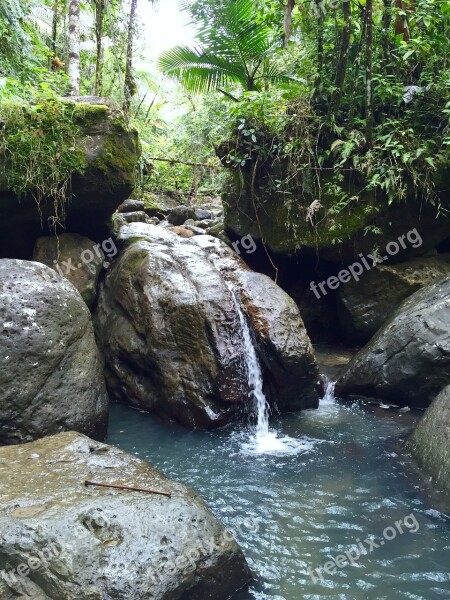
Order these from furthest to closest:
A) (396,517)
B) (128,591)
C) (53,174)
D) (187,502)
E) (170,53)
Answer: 1. (170,53)
2. (53,174)
3. (396,517)
4. (187,502)
5. (128,591)

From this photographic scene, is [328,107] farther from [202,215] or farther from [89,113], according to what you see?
[202,215]

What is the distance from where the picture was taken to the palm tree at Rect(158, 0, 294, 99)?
978 cm

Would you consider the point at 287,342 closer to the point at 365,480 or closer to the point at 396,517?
the point at 365,480

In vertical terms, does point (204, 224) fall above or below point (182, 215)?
below

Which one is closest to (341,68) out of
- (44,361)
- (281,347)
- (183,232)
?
(183,232)

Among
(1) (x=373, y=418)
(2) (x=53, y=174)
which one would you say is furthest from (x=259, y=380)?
(2) (x=53, y=174)

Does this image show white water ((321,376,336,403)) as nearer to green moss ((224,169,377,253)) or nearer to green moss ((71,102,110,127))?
green moss ((224,169,377,253))

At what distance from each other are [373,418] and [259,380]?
4.89 ft

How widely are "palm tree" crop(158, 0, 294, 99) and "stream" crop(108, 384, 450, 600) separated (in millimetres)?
6810

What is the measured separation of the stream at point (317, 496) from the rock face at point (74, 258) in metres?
1.80

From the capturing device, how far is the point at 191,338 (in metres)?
6.14

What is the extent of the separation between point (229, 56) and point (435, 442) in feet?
28.0

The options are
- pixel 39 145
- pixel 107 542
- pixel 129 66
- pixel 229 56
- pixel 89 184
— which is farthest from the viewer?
pixel 129 66

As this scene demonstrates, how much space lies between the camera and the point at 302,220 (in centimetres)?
823
